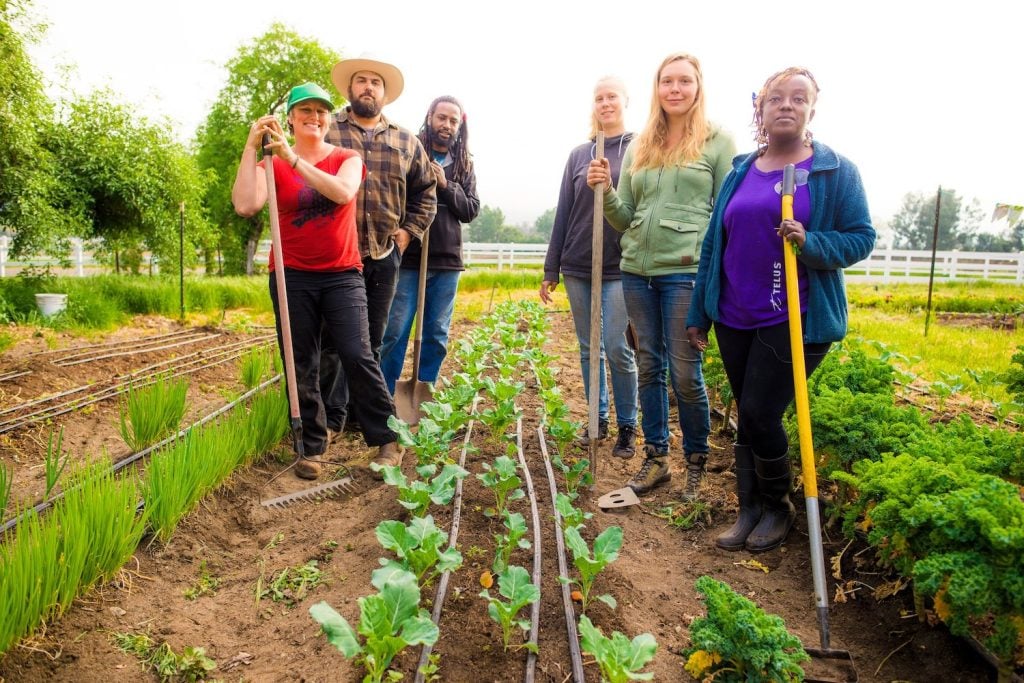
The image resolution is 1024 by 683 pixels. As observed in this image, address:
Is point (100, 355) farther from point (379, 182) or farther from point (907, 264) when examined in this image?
point (907, 264)

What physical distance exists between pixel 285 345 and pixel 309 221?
0.59 metres

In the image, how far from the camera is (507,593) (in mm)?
1946

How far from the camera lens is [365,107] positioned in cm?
354

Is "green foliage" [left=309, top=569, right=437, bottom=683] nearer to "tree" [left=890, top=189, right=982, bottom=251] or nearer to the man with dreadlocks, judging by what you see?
the man with dreadlocks

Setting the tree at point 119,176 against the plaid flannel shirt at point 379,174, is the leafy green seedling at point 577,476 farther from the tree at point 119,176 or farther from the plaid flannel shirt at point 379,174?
the tree at point 119,176

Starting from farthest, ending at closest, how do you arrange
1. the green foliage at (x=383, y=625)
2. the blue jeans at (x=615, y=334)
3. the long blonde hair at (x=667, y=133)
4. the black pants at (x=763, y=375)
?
1. the blue jeans at (x=615, y=334)
2. the long blonde hair at (x=667, y=133)
3. the black pants at (x=763, y=375)
4. the green foliage at (x=383, y=625)

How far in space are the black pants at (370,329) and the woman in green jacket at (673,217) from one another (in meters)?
1.26

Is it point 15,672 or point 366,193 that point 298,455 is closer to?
point 366,193

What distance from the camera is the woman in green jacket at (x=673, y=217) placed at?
292cm

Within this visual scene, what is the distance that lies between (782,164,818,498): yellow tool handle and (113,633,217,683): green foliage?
6.01 feet

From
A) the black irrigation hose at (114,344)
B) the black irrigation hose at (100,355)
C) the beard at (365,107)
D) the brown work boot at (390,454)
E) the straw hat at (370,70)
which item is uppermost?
the straw hat at (370,70)

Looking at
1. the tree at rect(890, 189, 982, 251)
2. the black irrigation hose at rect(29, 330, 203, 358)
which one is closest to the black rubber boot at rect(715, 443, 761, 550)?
the black irrigation hose at rect(29, 330, 203, 358)

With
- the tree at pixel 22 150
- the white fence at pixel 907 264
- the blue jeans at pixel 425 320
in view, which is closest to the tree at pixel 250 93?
the white fence at pixel 907 264

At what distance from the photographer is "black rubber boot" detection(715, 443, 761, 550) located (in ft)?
8.73
